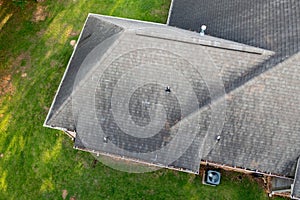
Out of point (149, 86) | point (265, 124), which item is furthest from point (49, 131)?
point (265, 124)

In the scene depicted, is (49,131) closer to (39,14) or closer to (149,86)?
(149,86)

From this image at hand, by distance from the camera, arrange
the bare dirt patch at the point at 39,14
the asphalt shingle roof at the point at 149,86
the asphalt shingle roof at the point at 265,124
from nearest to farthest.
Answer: the asphalt shingle roof at the point at 265,124 → the asphalt shingle roof at the point at 149,86 → the bare dirt patch at the point at 39,14

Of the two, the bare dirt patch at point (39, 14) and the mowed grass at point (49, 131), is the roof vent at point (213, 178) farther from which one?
the bare dirt patch at point (39, 14)

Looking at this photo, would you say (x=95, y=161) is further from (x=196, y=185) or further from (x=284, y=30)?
(x=284, y=30)

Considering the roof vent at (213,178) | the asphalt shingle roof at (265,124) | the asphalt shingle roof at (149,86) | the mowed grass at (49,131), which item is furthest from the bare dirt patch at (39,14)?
the roof vent at (213,178)

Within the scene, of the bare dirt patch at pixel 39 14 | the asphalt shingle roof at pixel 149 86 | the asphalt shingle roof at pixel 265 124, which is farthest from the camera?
the bare dirt patch at pixel 39 14

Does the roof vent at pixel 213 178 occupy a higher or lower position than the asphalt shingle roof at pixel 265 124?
lower

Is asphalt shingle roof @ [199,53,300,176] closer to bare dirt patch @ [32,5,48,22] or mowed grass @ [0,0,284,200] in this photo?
mowed grass @ [0,0,284,200]

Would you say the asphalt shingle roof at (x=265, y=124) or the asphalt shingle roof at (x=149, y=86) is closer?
the asphalt shingle roof at (x=265, y=124)
